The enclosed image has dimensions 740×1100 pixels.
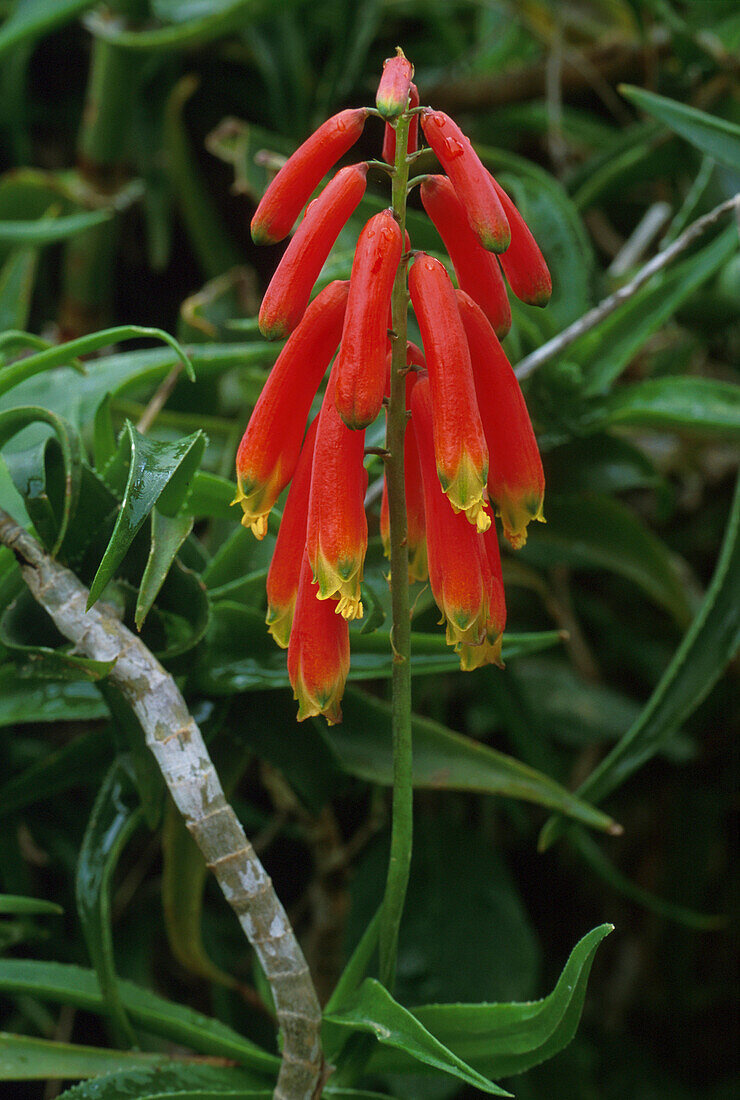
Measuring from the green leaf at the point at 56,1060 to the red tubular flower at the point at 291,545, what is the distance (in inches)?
12.9

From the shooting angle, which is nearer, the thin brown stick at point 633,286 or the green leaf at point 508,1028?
the green leaf at point 508,1028

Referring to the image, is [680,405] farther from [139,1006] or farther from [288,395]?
[139,1006]

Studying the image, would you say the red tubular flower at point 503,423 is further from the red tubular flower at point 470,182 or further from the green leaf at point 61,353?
the green leaf at point 61,353

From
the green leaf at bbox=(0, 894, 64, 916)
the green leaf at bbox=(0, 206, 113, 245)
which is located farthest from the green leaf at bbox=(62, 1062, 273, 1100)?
the green leaf at bbox=(0, 206, 113, 245)

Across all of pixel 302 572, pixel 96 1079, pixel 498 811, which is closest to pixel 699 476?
pixel 498 811

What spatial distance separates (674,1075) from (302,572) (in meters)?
1.35

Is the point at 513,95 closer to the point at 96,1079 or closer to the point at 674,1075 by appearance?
the point at 96,1079

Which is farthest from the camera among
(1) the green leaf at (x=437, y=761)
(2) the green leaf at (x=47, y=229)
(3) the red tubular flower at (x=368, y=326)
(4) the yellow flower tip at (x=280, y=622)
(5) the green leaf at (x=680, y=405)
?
(2) the green leaf at (x=47, y=229)

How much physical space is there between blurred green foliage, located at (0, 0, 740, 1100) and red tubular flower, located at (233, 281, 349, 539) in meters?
0.05

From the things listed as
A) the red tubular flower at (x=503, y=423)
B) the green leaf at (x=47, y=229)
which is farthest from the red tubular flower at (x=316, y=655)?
the green leaf at (x=47, y=229)

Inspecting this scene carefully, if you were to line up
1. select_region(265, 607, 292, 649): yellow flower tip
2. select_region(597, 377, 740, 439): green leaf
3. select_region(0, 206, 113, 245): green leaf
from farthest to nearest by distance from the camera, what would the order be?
select_region(0, 206, 113, 245): green leaf < select_region(597, 377, 740, 439): green leaf < select_region(265, 607, 292, 649): yellow flower tip

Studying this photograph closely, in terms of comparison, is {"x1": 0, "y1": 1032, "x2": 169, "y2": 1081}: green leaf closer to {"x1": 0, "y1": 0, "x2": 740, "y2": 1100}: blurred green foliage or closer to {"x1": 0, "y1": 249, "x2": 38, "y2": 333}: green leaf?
{"x1": 0, "y1": 0, "x2": 740, "y2": 1100}: blurred green foliage

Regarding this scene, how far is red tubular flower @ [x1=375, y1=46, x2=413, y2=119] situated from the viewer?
17.5 inches

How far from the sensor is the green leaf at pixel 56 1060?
1.95 feet
